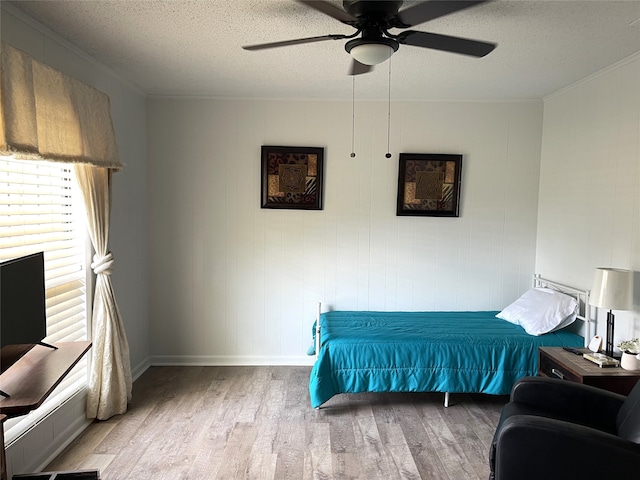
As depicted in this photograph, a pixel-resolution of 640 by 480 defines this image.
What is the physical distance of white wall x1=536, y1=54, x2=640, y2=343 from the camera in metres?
2.95

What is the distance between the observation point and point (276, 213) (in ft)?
13.7

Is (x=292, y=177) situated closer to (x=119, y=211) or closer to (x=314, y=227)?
(x=314, y=227)

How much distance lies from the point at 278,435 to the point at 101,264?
1.71 metres

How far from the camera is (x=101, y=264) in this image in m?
3.07

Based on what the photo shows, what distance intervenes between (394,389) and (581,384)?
1285mm

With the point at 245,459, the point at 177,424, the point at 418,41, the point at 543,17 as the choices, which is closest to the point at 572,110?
the point at 543,17

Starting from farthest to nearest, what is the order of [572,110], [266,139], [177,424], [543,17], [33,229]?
1. [266,139]
2. [572,110]
3. [177,424]
4. [33,229]
5. [543,17]

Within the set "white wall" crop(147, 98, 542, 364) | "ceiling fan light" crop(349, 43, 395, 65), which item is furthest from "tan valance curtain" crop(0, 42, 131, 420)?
"ceiling fan light" crop(349, 43, 395, 65)

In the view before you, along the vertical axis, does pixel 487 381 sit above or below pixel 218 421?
above

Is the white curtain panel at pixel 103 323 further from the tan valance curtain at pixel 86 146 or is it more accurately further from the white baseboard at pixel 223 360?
the white baseboard at pixel 223 360

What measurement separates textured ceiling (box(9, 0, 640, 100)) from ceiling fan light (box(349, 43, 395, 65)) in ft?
1.33

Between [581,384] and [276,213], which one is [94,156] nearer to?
[276,213]

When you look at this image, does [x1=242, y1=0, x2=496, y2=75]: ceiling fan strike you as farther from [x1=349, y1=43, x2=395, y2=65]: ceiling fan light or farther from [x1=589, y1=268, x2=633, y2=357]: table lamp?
[x1=589, y1=268, x2=633, y2=357]: table lamp

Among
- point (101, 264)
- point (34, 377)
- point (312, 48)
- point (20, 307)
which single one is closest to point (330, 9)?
point (312, 48)
